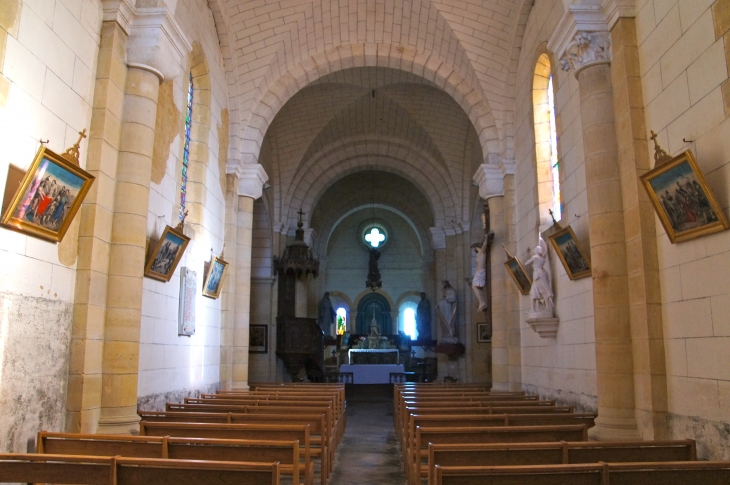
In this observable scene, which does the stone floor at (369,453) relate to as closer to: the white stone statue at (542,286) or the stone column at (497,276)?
the stone column at (497,276)

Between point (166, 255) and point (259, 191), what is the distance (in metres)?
4.84

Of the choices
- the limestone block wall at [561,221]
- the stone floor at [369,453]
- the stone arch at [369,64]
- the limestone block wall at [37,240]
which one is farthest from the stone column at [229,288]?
the limestone block wall at [37,240]

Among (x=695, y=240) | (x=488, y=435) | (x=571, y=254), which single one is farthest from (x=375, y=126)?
(x=488, y=435)

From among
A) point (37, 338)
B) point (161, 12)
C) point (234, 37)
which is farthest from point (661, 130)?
point (234, 37)

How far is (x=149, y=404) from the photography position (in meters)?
7.33

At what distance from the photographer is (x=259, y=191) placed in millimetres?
12234

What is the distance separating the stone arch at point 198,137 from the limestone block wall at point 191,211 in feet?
0.05

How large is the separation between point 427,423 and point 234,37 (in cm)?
840

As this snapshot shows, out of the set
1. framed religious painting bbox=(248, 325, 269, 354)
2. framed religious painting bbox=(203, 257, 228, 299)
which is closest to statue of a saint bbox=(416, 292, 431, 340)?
framed religious painting bbox=(248, 325, 269, 354)

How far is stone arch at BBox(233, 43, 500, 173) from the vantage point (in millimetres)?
11914

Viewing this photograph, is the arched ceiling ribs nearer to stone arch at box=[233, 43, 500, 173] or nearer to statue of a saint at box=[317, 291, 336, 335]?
stone arch at box=[233, 43, 500, 173]

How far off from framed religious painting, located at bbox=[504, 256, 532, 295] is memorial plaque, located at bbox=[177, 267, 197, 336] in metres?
5.27

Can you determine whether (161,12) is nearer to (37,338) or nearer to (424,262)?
(37,338)

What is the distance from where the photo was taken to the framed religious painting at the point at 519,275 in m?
10.0
